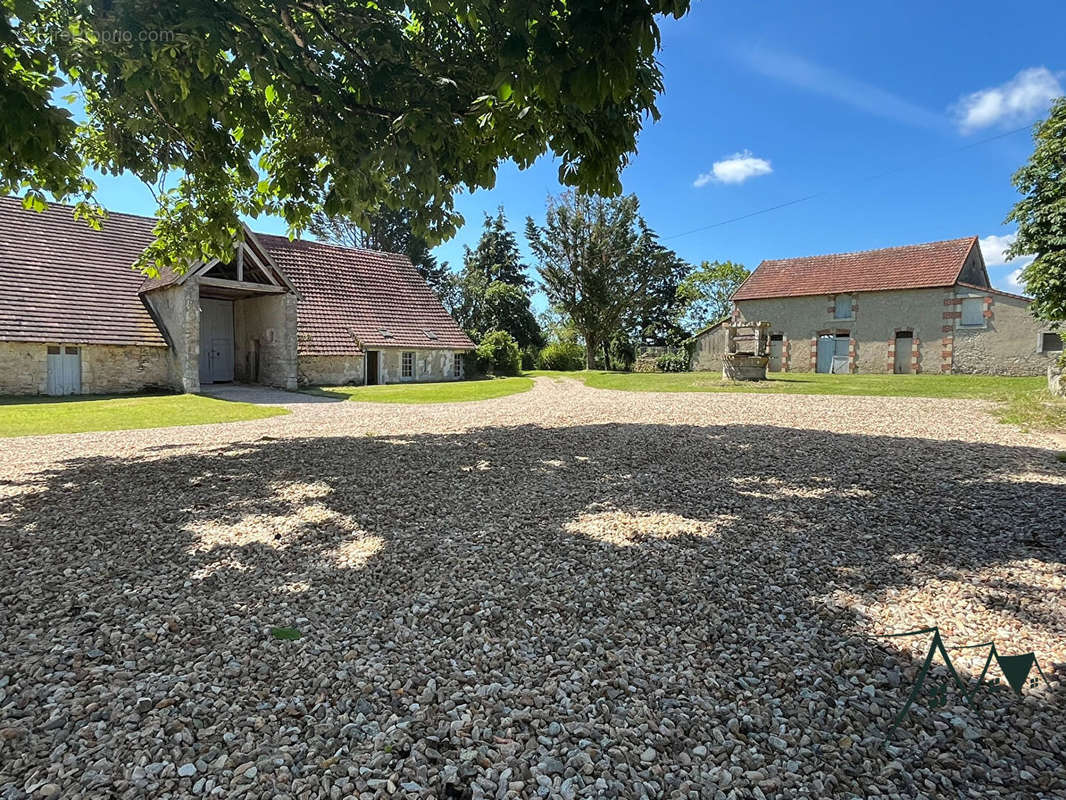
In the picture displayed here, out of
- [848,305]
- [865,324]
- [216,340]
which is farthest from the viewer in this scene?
[848,305]

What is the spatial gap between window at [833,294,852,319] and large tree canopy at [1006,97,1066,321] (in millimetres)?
15675

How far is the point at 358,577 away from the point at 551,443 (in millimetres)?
4845

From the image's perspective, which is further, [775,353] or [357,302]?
[775,353]

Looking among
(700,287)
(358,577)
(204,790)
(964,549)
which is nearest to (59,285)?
(358,577)

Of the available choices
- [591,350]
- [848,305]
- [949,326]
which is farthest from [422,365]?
[949,326]

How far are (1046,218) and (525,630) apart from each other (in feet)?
58.2

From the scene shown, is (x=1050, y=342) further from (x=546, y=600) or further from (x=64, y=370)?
(x=64, y=370)

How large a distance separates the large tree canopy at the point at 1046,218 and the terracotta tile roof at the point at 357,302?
2051 cm

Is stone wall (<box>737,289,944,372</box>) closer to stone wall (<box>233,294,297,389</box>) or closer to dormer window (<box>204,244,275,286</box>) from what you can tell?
stone wall (<box>233,294,297,389</box>)

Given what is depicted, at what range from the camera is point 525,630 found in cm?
287

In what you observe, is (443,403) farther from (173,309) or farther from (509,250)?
(509,250)

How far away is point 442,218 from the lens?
20.0ft

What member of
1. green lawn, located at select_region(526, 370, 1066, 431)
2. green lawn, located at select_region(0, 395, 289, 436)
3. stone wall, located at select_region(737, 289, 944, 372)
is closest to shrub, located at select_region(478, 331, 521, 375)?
green lawn, located at select_region(526, 370, 1066, 431)

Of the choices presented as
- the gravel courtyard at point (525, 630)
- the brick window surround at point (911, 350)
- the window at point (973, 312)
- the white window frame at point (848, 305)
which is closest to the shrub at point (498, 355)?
the white window frame at point (848, 305)
